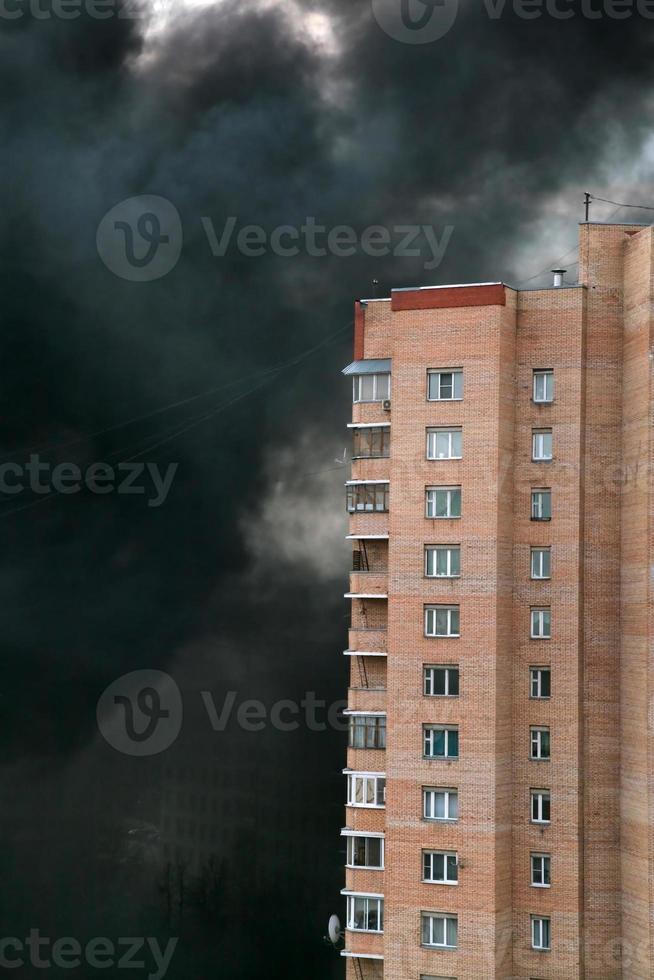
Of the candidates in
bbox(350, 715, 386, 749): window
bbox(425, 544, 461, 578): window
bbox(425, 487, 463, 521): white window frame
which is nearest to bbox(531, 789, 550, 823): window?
bbox(350, 715, 386, 749): window

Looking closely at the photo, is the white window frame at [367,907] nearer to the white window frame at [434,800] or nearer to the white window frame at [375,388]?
the white window frame at [434,800]

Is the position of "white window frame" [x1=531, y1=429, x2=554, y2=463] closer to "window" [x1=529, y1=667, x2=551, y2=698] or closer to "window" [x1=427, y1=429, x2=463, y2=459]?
"window" [x1=427, y1=429, x2=463, y2=459]

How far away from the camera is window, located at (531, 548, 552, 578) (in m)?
51.2

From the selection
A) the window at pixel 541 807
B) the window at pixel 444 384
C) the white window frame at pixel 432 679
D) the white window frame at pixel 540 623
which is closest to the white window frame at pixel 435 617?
the white window frame at pixel 432 679

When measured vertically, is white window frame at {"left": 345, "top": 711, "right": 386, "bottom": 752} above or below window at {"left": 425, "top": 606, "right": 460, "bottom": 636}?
below

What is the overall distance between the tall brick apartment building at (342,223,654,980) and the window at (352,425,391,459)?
1.55 meters

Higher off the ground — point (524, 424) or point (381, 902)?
point (524, 424)

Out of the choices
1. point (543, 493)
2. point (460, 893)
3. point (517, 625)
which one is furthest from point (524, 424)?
point (460, 893)

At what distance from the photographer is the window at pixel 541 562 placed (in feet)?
168

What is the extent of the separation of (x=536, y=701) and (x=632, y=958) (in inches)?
370

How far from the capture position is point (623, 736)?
50.2 meters

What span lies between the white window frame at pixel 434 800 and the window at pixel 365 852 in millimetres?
3128

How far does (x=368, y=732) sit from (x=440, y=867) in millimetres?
5977

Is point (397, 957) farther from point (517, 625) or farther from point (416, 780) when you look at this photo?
point (517, 625)
